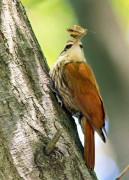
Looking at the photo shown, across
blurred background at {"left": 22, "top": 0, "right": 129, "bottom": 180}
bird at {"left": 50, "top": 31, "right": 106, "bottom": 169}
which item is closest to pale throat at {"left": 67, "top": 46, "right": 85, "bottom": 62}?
bird at {"left": 50, "top": 31, "right": 106, "bottom": 169}

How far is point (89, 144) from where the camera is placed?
3180 mm

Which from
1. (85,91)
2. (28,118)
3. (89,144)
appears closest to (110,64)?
(85,91)

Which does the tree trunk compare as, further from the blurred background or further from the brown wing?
the blurred background

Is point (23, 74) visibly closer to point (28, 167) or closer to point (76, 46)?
point (28, 167)

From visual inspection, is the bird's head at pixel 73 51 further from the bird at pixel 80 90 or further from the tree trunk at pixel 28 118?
the tree trunk at pixel 28 118

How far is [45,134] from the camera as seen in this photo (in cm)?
273

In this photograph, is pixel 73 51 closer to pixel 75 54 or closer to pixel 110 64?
pixel 75 54

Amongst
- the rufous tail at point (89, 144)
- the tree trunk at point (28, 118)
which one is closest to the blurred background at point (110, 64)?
the rufous tail at point (89, 144)

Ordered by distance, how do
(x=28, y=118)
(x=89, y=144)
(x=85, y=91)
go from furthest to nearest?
1. (x=85, y=91)
2. (x=89, y=144)
3. (x=28, y=118)

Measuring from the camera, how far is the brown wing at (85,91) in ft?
11.3

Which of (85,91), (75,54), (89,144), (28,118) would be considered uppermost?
(75,54)

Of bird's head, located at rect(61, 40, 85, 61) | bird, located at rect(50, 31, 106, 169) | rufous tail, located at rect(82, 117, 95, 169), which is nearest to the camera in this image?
rufous tail, located at rect(82, 117, 95, 169)

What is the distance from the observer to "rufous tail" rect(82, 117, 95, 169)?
113 inches

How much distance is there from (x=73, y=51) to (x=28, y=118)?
1248 millimetres
